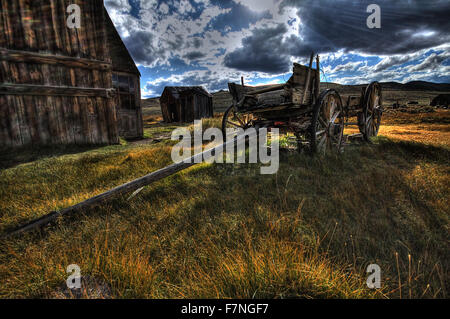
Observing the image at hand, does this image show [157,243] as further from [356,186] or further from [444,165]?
[444,165]

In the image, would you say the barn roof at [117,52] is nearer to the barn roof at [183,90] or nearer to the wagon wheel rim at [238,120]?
the wagon wheel rim at [238,120]

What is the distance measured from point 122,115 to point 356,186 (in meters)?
11.3

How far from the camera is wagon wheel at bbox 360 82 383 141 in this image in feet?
19.4

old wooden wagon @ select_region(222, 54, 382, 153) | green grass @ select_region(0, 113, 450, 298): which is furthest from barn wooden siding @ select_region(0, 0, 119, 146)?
old wooden wagon @ select_region(222, 54, 382, 153)

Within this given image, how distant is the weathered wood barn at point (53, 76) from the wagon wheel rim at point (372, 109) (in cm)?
918

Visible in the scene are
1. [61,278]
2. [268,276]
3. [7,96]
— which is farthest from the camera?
[7,96]

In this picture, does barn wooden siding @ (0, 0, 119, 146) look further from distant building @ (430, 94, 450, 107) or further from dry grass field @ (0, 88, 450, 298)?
distant building @ (430, 94, 450, 107)

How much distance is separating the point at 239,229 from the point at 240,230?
62 millimetres

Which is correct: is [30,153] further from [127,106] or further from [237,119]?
[237,119]

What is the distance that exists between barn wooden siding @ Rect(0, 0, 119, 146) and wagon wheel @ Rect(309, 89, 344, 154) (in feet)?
24.5

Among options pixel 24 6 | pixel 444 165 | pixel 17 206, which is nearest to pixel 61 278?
pixel 17 206

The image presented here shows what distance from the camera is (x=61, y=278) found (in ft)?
4.42

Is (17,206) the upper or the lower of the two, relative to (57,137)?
lower

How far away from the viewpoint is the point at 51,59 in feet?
19.9
